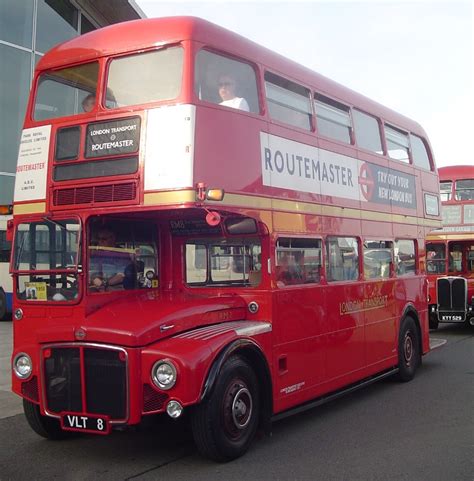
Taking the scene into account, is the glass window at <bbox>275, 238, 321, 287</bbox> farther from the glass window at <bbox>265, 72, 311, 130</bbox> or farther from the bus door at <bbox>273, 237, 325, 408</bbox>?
the glass window at <bbox>265, 72, 311, 130</bbox>

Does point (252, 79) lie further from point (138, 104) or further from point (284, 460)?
point (284, 460)

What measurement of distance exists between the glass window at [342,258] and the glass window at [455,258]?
28.0ft

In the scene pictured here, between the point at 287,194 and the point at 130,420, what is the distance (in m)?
2.77

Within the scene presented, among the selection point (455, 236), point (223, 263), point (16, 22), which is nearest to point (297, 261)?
point (223, 263)

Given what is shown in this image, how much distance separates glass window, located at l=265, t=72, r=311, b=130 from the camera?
20.6 ft

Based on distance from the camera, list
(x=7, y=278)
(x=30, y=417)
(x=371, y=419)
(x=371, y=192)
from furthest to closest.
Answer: (x=7, y=278) < (x=371, y=192) < (x=371, y=419) < (x=30, y=417)

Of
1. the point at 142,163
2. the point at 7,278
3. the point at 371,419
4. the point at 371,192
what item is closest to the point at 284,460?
the point at 371,419

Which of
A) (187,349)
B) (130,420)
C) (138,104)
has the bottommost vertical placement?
(130,420)

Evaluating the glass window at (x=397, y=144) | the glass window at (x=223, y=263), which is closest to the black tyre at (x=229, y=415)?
the glass window at (x=223, y=263)

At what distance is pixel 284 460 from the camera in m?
5.15

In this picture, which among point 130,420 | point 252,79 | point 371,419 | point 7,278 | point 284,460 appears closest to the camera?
point 130,420

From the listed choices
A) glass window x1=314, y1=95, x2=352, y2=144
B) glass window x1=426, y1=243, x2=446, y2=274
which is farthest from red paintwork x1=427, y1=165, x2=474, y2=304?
glass window x1=314, y1=95, x2=352, y2=144

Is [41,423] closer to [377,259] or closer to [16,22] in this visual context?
[377,259]

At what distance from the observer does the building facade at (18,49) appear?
16828 millimetres
